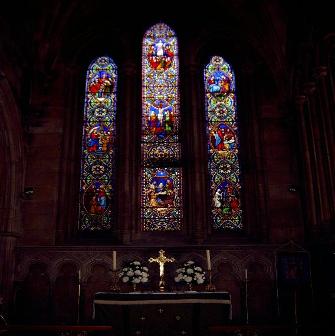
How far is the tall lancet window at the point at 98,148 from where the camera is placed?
1192 cm

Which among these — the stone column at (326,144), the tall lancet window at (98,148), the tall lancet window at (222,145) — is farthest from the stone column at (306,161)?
the tall lancet window at (98,148)

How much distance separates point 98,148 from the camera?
12500mm

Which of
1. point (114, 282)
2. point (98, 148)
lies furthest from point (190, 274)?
point (98, 148)

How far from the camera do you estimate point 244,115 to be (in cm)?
1250

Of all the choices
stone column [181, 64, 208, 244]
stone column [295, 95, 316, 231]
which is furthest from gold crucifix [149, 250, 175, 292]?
stone column [295, 95, 316, 231]

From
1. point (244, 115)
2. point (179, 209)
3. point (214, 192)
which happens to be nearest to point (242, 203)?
point (214, 192)

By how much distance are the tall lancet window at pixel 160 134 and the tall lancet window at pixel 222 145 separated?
36.3 inches

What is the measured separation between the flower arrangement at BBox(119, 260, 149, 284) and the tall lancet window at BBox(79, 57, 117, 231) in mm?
2138

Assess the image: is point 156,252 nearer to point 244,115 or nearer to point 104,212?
point 104,212

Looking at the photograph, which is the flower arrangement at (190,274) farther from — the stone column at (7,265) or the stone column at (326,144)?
the stone column at (7,265)

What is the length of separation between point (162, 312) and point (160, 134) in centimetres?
520

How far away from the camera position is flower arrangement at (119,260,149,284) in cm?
965

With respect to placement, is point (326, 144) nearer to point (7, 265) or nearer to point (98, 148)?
point (98, 148)

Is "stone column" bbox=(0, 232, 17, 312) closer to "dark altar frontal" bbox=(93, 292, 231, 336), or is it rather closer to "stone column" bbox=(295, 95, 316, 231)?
"dark altar frontal" bbox=(93, 292, 231, 336)
